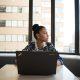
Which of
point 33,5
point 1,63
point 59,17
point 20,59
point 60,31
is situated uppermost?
point 33,5

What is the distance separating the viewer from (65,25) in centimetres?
492

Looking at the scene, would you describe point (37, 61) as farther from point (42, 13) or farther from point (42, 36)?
point (42, 13)

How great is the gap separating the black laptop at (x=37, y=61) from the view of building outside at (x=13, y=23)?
307 centimetres

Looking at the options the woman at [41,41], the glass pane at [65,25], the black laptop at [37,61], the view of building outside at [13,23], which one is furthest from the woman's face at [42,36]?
the view of building outside at [13,23]

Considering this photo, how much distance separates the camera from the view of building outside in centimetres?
506

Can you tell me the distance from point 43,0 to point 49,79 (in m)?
3.46

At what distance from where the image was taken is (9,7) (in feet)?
16.8

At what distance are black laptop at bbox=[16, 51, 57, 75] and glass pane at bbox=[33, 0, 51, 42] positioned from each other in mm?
3060

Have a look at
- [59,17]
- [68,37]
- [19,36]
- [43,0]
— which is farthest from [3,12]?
[68,37]

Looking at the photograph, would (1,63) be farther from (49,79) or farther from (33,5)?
(49,79)

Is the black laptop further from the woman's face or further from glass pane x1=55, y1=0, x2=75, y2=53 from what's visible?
glass pane x1=55, y1=0, x2=75, y2=53

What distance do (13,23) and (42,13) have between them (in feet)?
2.58

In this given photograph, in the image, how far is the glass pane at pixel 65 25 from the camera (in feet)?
16.0

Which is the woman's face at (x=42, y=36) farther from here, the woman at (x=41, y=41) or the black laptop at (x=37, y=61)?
the black laptop at (x=37, y=61)
